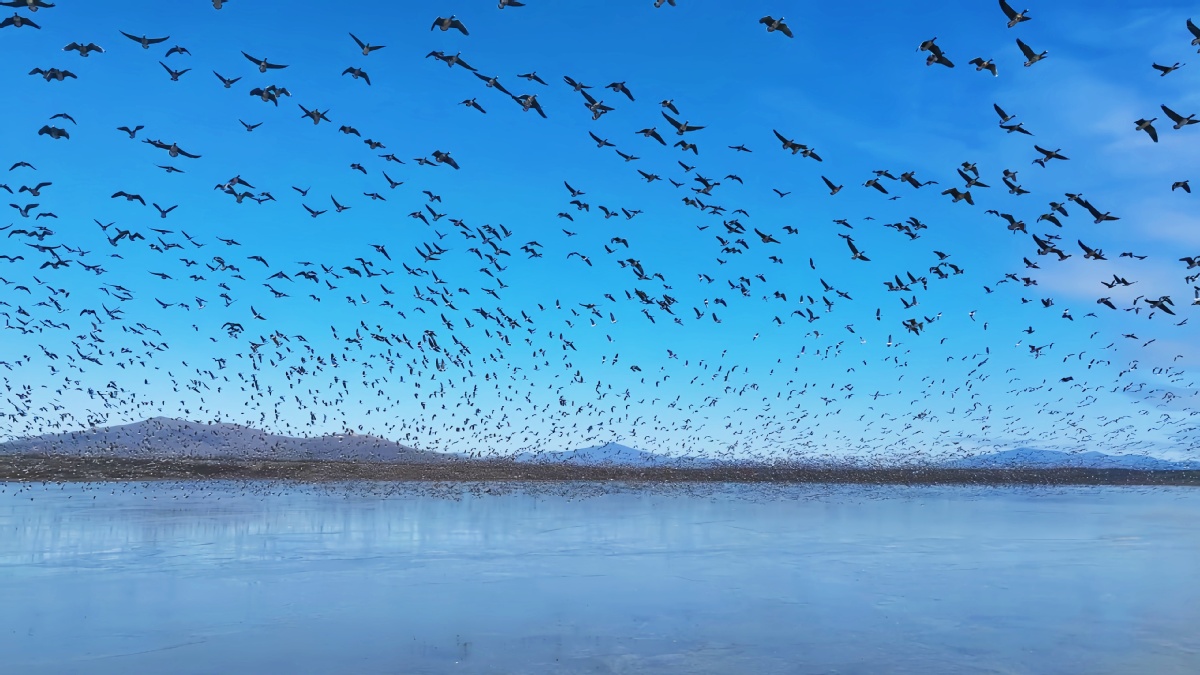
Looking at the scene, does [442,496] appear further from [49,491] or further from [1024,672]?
[1024,672]

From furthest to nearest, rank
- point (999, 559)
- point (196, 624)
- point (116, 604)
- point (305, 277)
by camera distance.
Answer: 1. point (305, 277)
2. point (999, 559)
3. point (116, 604)
4. point (196, 624)

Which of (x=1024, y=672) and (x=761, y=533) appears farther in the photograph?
(x=761, y=533)

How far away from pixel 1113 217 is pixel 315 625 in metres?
19.5

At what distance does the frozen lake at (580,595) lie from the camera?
1297cm

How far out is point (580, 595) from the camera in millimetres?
17859

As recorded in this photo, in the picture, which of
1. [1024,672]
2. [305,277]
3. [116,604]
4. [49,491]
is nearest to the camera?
[1024,672]

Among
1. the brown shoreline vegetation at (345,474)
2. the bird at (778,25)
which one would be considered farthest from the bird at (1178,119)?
the brown shoreline vegetation at (345,474)

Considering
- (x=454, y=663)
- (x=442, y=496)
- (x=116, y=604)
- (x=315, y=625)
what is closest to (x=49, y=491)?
(x=442, y=496)

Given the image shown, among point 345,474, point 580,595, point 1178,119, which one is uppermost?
point 1178,119

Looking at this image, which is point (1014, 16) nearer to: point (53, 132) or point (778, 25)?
point (778, 25)

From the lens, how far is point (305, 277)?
97.3 feet

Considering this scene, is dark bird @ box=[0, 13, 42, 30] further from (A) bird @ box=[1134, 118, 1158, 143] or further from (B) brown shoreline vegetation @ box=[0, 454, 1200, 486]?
(B) brown shoreline vegetation @ box=[0, 454, 1200, 486]

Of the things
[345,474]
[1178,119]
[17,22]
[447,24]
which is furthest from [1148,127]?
[345,474]

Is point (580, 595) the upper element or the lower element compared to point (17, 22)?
lower
